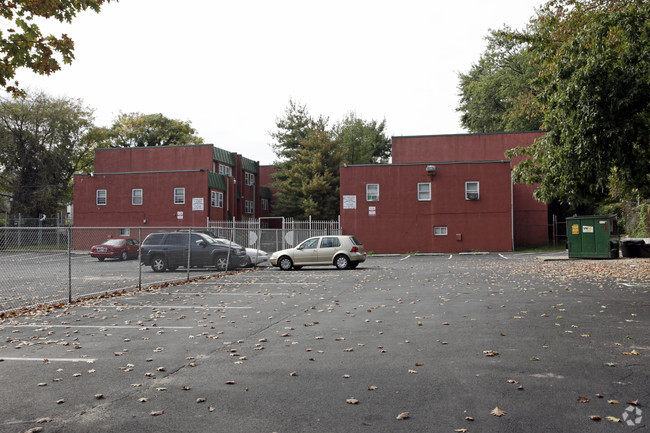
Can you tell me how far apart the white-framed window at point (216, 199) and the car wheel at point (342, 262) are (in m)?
23.4

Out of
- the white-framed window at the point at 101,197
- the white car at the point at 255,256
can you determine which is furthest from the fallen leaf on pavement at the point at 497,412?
the white-framed window at the point at 101,197

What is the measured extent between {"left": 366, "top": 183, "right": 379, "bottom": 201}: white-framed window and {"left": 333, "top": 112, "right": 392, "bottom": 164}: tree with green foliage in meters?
27.7

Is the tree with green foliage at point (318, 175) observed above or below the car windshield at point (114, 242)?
above

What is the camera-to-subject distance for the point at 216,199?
148ft

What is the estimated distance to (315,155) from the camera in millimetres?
51188

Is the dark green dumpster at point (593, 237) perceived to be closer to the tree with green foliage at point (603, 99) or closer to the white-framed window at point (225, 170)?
the tree with green foliage at point (603, 99)

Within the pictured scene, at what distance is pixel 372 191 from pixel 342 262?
16.6 meters

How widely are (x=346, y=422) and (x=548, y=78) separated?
44.5 ft

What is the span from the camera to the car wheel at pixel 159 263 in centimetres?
1875

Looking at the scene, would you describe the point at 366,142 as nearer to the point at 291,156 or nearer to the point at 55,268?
the point at 291,156

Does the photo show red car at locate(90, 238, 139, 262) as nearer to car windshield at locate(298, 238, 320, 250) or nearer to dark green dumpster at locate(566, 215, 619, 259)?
car windshield at locate(298, 238, 320, 250)

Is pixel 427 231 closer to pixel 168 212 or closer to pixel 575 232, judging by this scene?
pixel 575 232

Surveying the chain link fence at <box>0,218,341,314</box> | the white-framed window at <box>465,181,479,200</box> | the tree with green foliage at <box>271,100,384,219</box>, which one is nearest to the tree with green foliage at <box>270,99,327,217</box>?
the tree with green foliage at <box>271,100,384,219</box>

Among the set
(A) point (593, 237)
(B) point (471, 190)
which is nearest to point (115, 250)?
(A) point (593, 237)
